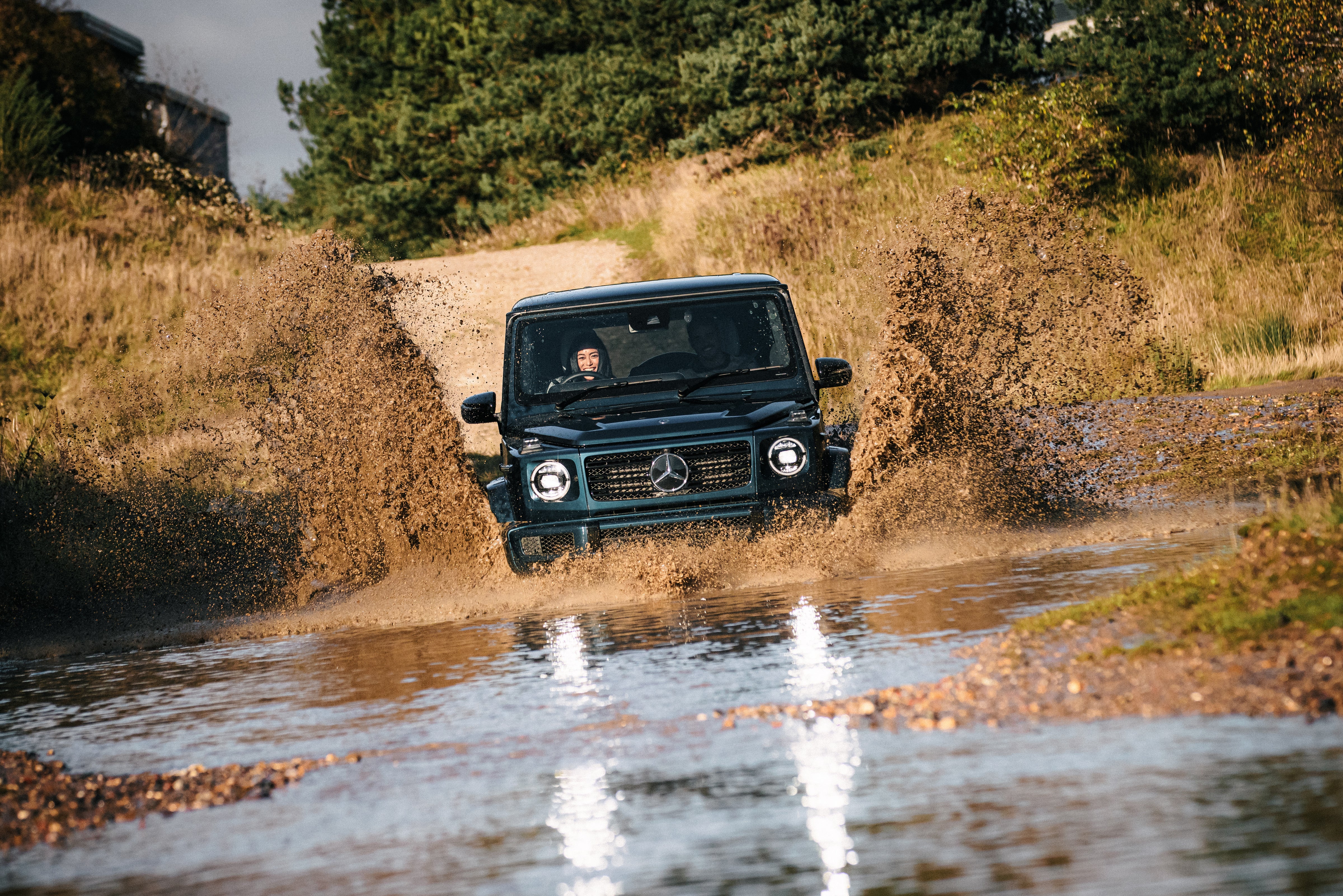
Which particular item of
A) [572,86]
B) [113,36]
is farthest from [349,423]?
[113,36]

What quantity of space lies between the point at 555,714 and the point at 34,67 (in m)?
31.1

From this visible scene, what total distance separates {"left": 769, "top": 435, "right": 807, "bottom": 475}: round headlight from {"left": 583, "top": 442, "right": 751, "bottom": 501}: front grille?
15 centimetres

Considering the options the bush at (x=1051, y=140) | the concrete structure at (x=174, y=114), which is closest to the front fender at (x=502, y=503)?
the bush at (x=1051, y=140)

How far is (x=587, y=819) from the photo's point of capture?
4430mm

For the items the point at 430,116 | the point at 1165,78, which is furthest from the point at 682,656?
the point at 430,116

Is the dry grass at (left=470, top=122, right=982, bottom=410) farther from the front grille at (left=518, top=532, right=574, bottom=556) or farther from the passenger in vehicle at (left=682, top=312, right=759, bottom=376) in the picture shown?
the front grille at (left=518, top=532, right=574, bottom=556)

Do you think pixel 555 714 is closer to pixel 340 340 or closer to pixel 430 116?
pixel 340 340

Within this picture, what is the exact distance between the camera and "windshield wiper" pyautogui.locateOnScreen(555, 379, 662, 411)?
31.2ft

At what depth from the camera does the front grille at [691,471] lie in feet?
28.6

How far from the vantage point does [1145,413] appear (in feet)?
56.4

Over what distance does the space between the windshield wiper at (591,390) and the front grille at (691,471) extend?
0.88 m

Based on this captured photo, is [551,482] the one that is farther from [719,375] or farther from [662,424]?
[719,375]

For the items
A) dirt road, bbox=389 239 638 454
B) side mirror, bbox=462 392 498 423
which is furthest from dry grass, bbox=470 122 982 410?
side mirror, bbox=462 392 498 423

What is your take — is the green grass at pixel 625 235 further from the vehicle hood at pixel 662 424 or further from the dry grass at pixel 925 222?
the vehicle hood at pixel 662 424
